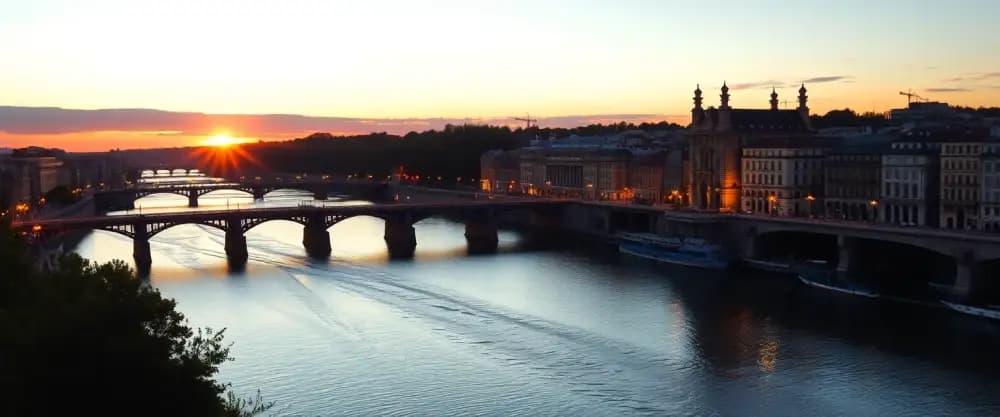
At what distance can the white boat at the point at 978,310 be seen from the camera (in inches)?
1303

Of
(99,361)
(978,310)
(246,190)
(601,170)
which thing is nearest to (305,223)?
(601,170)

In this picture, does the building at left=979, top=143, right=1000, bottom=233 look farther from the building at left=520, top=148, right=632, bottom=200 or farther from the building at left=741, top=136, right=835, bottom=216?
the building at left=520, top=148, right=632, bottom=200

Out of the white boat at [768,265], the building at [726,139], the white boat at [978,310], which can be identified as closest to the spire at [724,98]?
the building at [726,139]

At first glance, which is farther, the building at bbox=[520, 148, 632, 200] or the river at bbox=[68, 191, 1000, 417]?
the building at bbox=[520, 148, 632, 200]

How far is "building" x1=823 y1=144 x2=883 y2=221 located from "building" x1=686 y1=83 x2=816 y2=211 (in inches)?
129

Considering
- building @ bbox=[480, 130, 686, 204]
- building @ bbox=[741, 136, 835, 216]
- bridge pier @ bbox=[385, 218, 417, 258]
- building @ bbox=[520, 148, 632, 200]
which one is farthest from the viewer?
building @ bbox=[520, 148, 632, 200]

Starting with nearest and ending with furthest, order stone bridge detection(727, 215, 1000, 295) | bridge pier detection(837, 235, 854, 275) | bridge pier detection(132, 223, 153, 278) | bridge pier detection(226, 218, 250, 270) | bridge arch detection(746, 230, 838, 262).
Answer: stone bridge detection(727, 215, 1000, 295) < bridge pier detection(837, 235, 854, 275) < bridge pier detection(132, 223, 153, 278) < bridge arch detection(746, 230, 838, 262) < bridge pier detection(226, 218, 250, 270)

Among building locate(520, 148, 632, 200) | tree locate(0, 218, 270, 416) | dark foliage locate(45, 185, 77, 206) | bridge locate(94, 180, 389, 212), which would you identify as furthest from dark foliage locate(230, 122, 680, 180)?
tree locate(0, 218, 270, 416)

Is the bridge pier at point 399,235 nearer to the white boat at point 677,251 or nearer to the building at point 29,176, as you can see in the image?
the white boat at point 677,251

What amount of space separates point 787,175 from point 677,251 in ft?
26.1

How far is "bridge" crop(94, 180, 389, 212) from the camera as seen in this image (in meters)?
90.0

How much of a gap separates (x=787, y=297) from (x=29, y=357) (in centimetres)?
2891

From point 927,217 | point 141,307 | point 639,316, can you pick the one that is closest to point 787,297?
point 639,316

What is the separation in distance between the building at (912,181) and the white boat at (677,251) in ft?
24.4
